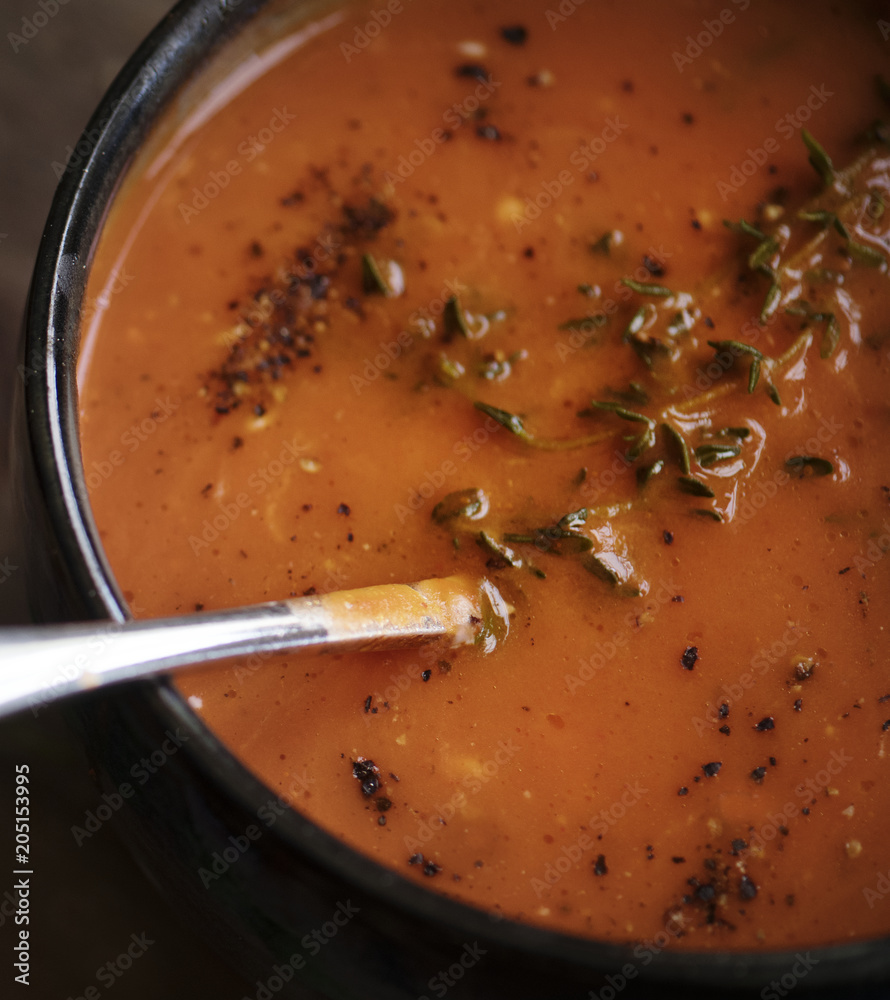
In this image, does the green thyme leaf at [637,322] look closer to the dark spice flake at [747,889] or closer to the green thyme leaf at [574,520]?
the green thyme leaf at [574,520]

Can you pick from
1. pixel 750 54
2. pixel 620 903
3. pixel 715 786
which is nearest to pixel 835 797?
pixel 715 786

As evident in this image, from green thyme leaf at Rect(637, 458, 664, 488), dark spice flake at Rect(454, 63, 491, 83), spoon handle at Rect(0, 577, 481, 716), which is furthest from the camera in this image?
dark spice flake at Rect(454, 63, 491, 83)

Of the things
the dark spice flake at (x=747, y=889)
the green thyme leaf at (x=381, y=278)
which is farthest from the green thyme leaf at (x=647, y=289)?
the dark spice flake at (x=747, y=889)

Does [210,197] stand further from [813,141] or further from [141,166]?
[813,141]
